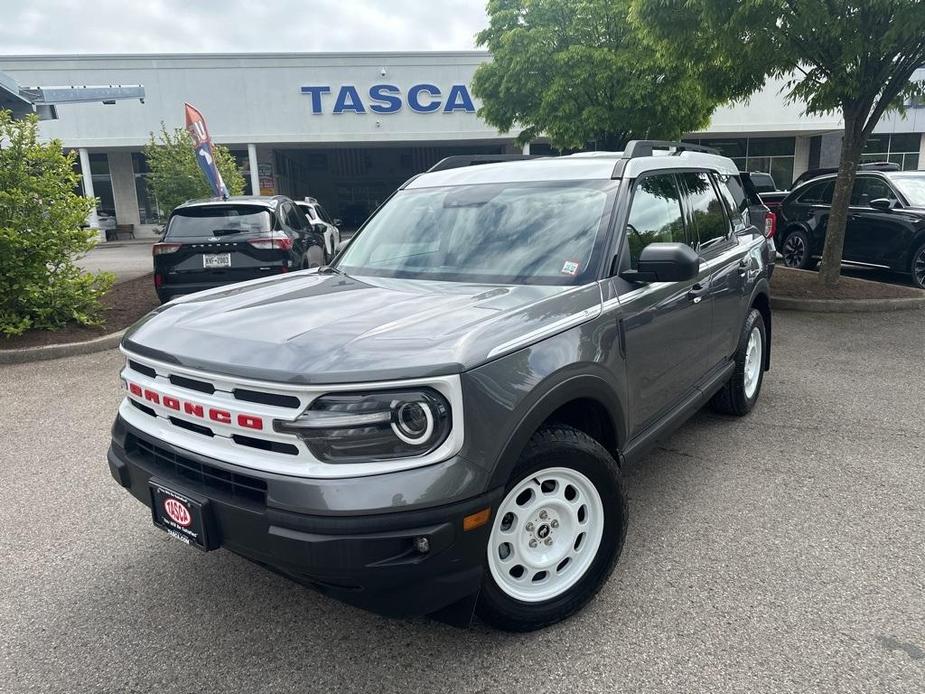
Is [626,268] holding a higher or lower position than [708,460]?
higher

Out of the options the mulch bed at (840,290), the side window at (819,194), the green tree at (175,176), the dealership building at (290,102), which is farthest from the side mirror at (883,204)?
the dealership building at (290,102)

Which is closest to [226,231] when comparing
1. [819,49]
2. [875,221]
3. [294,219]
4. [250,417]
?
[294,219]

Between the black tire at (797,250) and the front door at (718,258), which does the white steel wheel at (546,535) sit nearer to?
the front door at (718,258)

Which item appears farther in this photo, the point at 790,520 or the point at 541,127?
the point at 541,127

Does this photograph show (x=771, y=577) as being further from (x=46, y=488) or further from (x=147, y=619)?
(x=46, y=488)

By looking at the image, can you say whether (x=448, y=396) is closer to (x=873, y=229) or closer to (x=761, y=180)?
(x=873, y=229)

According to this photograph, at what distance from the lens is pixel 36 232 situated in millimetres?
7602

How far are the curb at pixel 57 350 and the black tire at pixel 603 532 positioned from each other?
5.94 meters

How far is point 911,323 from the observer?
824 centimetres

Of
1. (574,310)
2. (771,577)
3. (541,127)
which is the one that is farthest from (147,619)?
(541,127)

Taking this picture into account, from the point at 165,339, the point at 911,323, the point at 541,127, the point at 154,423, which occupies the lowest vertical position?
the point at 911,323

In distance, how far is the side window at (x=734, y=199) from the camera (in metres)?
4.77

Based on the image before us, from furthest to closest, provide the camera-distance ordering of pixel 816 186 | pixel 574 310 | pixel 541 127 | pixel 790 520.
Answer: pixel 541 127 → pixel 816 186 → pixel 790 520 → pixel 574 310

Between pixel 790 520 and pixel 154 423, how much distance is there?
10.2ft
